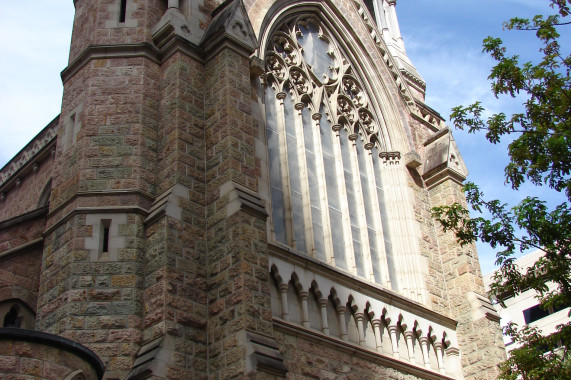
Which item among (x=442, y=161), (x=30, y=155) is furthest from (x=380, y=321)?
(x=30, y=155)

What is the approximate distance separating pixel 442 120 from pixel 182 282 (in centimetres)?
1180

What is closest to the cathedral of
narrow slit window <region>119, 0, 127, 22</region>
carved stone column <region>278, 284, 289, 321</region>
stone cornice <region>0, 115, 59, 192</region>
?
carved stone column <region>278, 284, 289, 321</region>

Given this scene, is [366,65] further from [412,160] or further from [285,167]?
[285,167]

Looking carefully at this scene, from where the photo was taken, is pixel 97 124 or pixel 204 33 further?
pixel 204 33

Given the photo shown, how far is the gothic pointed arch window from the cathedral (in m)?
0.04

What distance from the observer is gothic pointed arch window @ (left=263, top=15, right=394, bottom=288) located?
1491 cm

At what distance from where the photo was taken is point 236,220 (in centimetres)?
1156

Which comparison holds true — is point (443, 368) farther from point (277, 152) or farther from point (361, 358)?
point (277, 152)

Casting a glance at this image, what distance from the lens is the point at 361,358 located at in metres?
13.4

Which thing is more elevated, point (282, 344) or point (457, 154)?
point (457, 154)

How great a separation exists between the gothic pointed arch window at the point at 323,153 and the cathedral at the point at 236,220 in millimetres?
43

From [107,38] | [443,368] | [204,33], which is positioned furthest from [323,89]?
[443,368]

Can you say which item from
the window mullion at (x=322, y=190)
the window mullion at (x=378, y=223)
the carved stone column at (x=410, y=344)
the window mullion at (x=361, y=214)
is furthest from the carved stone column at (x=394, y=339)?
the window mullion at (x=322, y=190)

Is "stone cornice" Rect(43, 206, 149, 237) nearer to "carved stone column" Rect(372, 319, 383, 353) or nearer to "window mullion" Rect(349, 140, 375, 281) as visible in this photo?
"carved stone column" Rect(372, 319, 383, 353)
